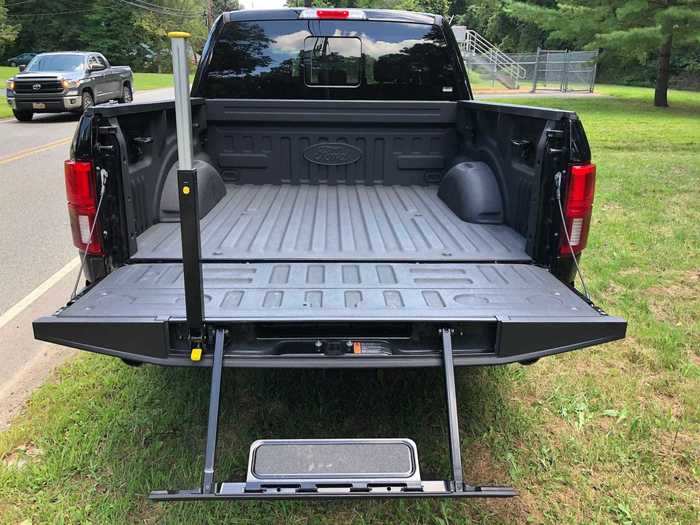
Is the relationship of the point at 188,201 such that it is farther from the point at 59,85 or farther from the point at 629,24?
the point at 629,24

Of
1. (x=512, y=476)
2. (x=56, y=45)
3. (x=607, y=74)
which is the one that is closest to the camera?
(x=512, y=476)

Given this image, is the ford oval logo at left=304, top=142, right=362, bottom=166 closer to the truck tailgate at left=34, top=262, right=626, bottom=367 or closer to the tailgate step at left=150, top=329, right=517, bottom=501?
the truck tailgate at left=34, top=262, right=626, bottom=367

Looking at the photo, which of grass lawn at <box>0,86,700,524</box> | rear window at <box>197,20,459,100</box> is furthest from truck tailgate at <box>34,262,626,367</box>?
rear window at <box>197,20,459,100</box>

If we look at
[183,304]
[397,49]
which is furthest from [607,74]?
[183,304]

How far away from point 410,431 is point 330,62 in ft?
9.84

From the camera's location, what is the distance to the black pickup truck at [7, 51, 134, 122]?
56.6 feet

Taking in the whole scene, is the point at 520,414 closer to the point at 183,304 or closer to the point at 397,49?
the point at 183,304

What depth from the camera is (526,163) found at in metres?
3.60

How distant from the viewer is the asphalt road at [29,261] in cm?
414

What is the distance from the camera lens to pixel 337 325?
264 cm

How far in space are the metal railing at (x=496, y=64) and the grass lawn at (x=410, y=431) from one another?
3385cm

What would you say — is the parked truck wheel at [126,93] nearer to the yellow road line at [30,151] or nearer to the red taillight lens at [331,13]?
the yellow road line at [30,151]

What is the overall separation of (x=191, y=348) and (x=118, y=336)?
30 centimetres

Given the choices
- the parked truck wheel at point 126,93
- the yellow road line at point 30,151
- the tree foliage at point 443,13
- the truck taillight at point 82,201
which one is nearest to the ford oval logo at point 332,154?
the truck taillight at point 82,201
